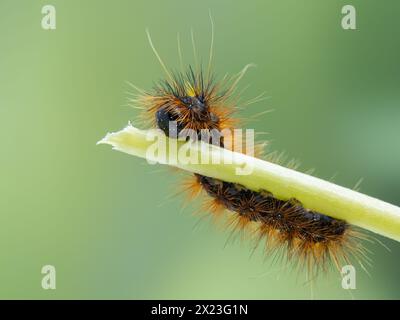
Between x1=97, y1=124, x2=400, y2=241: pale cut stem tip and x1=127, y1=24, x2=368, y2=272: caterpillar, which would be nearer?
x1=97, y1=124, x2=400, y2=241: pale cut stem tip

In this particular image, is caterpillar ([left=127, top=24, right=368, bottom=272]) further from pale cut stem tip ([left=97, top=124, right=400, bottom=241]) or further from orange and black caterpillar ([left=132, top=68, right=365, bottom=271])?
pale cut stem tip ([left=97, top=124, right=400, bottom=241])

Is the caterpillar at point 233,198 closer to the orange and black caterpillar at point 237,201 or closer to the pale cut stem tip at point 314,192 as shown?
the orange and black caterpillar at point 237,201

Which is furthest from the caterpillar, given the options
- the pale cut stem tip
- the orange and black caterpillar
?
the pale cut stem tip

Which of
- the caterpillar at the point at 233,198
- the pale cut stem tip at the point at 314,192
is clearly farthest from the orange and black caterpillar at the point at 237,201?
the pale cut stem tip at the point at 314,192

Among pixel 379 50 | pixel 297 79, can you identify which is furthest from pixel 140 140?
pixel 379 50

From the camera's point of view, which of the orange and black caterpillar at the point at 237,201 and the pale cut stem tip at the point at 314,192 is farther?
the orange and black caterpillar at the point at 237,201

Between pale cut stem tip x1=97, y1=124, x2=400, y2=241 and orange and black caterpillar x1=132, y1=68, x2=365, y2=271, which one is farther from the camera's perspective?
orange and black caterpillar x1=132, y1=68, x2=365, y2=271

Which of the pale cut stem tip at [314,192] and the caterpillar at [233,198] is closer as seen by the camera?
the pale cut stem tip at [314,192]

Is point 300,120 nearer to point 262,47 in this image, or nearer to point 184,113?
point 262,47

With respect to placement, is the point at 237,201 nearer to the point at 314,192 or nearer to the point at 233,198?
the point at 233,198
